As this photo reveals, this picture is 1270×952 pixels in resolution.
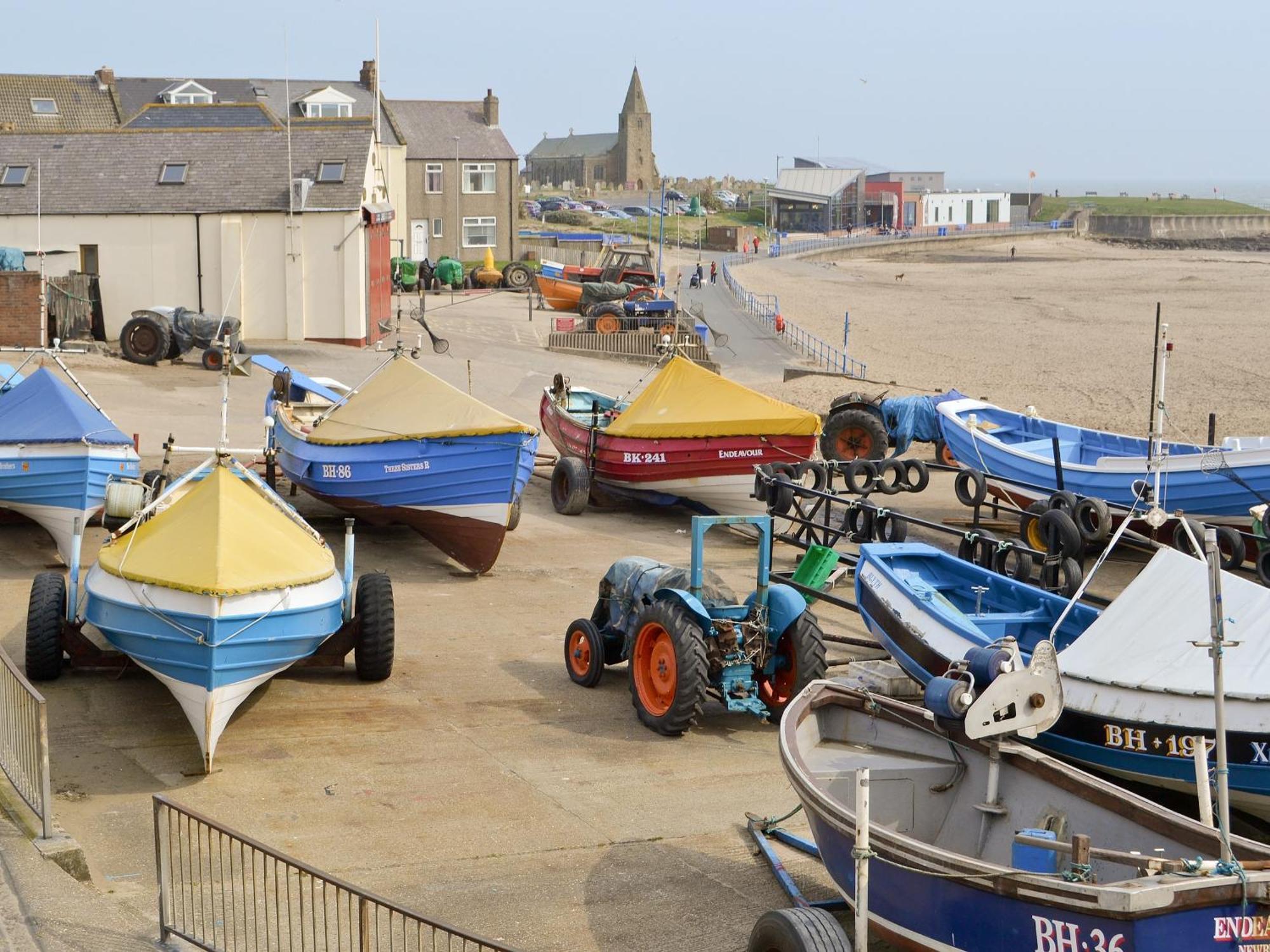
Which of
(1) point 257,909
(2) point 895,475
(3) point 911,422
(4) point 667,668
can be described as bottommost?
(1) point 257,909

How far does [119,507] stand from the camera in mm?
16641

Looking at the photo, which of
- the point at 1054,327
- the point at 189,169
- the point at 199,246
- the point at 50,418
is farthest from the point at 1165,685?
the point at 1054,327

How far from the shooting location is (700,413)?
66.6ft

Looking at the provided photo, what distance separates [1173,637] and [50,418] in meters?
13.1

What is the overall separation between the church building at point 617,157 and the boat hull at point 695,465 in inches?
5365

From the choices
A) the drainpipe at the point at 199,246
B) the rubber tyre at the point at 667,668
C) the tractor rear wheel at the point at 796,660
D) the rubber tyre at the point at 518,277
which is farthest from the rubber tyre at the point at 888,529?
the rubber tyre at the point at 518,277

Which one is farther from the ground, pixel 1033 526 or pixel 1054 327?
pixel 1054 327

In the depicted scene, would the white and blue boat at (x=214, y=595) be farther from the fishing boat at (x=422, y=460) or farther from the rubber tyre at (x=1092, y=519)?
the rubber tyre at (x=1092, y=519)

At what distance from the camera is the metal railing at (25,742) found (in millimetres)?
8812

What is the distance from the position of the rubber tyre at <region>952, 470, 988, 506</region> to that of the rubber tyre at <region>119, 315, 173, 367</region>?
58.0 feet

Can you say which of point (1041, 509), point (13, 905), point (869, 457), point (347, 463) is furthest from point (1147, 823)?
point (869, 457)

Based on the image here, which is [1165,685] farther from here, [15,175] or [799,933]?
[15,175]

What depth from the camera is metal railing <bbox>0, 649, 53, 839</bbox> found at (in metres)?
8.81

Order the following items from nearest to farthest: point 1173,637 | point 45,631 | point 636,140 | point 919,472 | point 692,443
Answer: point 1173,637
point 45,631
point 692,443
point 919,472
point 636,140
